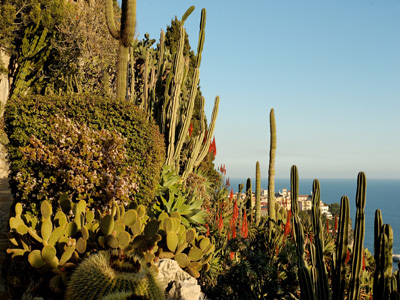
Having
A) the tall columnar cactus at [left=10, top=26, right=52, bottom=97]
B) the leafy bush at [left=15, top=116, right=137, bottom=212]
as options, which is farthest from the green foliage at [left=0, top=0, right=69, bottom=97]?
the leafy bush at [left=15, top=116, right=137, bottom=212]

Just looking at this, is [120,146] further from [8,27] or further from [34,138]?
[8,27]

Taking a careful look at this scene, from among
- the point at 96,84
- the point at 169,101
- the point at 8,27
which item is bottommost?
the point at 169,101

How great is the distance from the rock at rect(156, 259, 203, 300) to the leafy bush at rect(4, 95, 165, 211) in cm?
187

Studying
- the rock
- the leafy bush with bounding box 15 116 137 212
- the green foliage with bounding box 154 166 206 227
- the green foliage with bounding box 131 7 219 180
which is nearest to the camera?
the rock

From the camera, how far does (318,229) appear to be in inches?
162

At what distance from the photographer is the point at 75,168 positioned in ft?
18.0

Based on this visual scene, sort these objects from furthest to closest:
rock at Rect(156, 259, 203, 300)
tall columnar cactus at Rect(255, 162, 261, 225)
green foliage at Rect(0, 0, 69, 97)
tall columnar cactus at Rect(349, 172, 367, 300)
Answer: green foliage at Rect(0, 0, 69, 97) → tall columnar cactus at Rect(255, 162, 261, 225) → rock at Rect(156, 259, 203, 300) → tall columnar cactus at Rect(349, 172, 367, 300)

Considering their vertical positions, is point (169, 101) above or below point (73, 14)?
below

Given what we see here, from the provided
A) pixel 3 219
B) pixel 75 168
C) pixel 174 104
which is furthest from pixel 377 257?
pixel 3 219

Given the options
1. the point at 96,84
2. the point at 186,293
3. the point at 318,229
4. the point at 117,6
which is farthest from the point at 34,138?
the point at 117,6

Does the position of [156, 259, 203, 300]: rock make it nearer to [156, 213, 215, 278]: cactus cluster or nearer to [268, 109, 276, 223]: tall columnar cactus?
[156, 213, 215, 278]: cactus cluster

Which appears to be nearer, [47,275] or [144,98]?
[47,275]

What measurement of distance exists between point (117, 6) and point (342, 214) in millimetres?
19718

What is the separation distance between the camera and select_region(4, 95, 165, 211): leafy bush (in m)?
5.69
